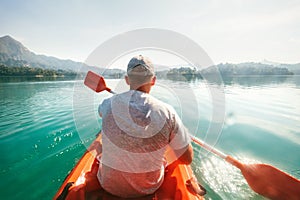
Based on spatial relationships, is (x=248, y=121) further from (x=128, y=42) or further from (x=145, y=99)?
(x=145, y=99)

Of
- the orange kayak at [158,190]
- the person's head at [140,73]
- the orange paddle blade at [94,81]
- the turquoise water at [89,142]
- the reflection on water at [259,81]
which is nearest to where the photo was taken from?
the person's head at [140,73]

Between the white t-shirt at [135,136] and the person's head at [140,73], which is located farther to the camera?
the person's head at [140,73]

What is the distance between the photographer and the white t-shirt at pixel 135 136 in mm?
1640

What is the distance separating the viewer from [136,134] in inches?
64.7

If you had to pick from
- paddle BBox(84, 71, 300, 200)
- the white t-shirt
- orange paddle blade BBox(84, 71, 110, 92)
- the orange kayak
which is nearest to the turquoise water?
orange paddle blade BBox(84, 71, 110, 92)

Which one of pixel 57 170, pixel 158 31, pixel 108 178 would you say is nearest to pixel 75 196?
pixel 108 178

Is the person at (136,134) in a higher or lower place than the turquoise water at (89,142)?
higher

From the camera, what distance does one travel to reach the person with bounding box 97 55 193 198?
5.39ft

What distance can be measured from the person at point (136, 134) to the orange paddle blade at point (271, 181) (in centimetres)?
181

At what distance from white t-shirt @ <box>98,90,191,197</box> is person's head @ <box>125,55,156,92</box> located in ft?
0.45

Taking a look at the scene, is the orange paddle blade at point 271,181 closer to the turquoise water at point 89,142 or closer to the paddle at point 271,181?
the paddle at point 271,181

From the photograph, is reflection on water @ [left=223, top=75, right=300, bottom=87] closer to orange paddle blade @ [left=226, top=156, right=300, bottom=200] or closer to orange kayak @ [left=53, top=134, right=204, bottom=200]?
orange paddle blade @ [left=226, top=156, right=300, bottom=200]

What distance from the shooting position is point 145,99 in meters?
1.66

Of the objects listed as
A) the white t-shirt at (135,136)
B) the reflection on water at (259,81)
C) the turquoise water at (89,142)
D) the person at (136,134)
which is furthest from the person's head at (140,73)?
the reflection on water at (259,81)
